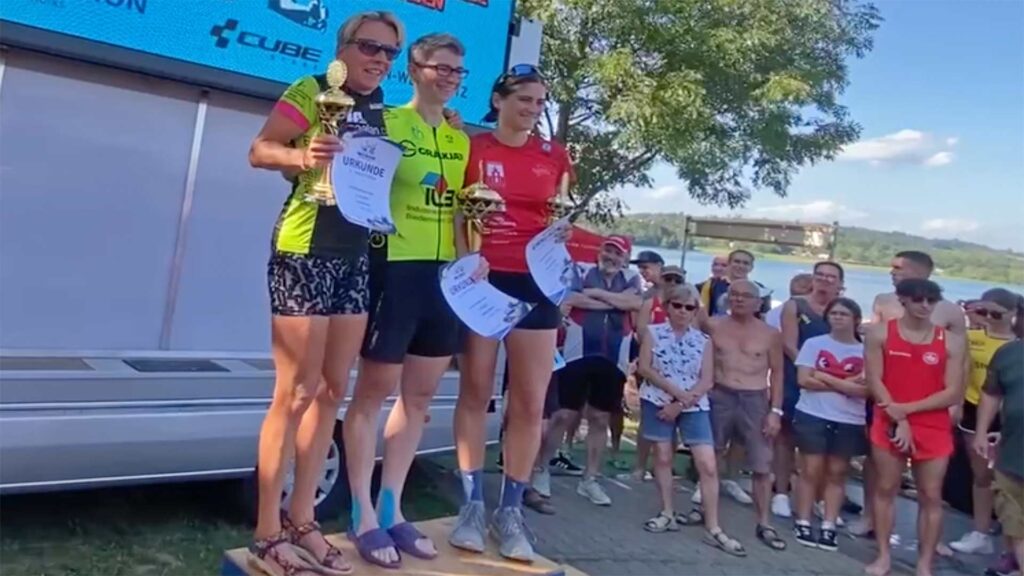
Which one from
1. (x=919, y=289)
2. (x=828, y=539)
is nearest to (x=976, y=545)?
(x=828, y=539)

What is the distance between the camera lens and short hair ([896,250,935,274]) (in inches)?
231

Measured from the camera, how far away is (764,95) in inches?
396

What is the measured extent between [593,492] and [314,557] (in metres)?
3.54

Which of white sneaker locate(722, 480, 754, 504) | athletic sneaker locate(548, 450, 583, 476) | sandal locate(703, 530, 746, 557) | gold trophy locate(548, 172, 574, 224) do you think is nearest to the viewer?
gold trophy locate(548, 172, 574, 224)

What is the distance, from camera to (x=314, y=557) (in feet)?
8.29

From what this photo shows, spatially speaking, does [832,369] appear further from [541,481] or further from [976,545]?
A: [541,481]

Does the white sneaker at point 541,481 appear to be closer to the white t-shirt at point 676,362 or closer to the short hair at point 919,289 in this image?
the white t-shirt at point 676,362

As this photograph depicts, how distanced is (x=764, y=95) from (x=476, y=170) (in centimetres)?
813

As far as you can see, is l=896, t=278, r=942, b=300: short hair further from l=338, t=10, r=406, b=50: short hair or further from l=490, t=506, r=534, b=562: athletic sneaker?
l=338, t=10, r=406, b=50: short hair

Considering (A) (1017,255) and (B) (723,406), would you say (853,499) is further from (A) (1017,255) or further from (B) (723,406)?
(A) (1017,255)

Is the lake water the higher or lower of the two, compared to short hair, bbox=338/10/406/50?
lower

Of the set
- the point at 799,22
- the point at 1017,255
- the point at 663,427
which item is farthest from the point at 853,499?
the point at 799,22

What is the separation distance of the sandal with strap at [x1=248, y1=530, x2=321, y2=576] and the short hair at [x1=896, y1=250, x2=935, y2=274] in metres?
4.79

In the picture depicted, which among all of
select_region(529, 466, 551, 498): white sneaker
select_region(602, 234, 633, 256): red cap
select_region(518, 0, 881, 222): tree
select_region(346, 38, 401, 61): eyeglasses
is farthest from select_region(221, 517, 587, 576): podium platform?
select_region(518, 0, 881, 222): tree
